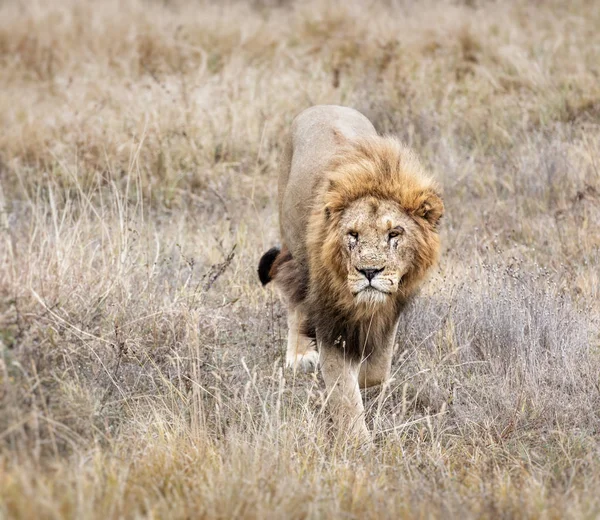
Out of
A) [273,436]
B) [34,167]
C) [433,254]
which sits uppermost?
[433,254]

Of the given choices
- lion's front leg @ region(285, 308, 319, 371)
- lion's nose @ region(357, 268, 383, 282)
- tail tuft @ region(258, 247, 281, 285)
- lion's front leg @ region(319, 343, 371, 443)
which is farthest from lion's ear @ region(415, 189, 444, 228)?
tail tuft @ region(258, 247, 281, 285)

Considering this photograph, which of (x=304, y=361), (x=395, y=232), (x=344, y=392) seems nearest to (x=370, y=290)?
(x=395, y=232)

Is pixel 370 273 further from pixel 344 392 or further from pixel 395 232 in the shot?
pixel 344 392

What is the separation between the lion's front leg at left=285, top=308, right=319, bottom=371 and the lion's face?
1048 millimetres

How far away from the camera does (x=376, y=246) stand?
3.72m

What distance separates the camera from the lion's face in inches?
145

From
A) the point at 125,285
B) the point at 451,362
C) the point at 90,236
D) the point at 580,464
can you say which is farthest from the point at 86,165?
the point at 580,464

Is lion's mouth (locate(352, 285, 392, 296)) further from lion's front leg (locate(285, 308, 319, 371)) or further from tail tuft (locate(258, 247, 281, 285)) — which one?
tail tuft (locate(258, 247, 281, 285))

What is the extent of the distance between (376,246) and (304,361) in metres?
1.37

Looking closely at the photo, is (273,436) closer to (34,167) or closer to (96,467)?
(96,467)

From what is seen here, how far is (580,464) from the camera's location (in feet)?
11.6

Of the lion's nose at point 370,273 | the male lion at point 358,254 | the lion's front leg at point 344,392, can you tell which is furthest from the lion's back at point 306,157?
the lion's nose at point 370,273

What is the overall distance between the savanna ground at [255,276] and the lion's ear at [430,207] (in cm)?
80

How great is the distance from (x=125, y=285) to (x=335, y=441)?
175 cm
